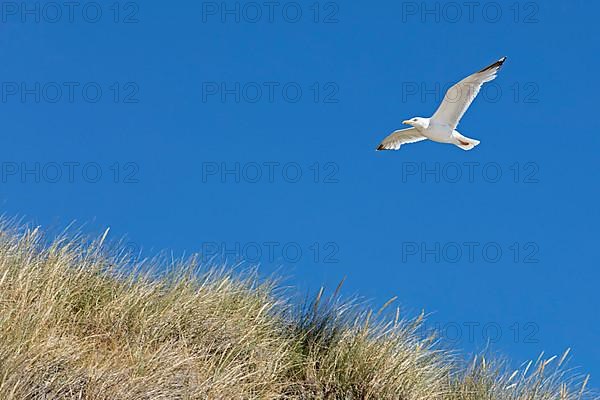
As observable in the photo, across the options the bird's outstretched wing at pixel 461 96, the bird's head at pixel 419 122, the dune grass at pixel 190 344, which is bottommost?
the dune grass at pixel 190 344

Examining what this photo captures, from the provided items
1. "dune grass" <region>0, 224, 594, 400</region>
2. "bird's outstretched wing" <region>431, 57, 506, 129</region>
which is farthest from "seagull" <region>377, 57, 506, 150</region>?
"dune grass" <region>0, 224, 594, 400</region>

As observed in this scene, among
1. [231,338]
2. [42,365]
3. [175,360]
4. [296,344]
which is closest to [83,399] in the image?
[42,365]

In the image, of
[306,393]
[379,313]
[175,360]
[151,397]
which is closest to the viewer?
[151,397]

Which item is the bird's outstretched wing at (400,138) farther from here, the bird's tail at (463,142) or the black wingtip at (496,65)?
the black wingtip at (496,65)

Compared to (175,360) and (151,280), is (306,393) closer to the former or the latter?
(175,360)

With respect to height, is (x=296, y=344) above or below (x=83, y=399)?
above

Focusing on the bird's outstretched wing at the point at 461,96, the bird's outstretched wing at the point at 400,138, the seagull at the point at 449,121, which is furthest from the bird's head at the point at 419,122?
the bird's outstretched wing at the point at 400,138

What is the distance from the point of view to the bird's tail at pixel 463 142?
38.2ft

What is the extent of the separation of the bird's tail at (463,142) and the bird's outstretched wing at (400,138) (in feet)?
1.62

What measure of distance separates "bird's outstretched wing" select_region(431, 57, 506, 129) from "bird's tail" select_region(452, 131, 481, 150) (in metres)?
0.18

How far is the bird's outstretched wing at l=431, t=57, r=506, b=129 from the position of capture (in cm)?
1023

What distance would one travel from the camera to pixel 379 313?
8141mm

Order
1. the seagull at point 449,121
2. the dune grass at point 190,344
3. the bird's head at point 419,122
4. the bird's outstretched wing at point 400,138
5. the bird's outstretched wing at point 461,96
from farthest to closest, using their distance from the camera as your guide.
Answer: the bird's outstretched wing at point 400,138, the bird's head at point 419,122, the seagull at point 449,121, the bird's outstretched wing at point 461,96, the dune grass at point 190,344

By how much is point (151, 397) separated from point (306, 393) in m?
1.54
